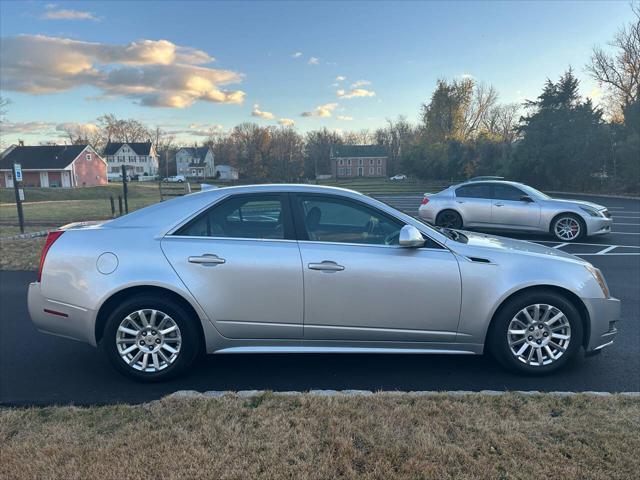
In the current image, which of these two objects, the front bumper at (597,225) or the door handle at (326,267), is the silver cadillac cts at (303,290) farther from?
the front bumper at (597,225)

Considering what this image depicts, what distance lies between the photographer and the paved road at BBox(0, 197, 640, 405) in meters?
3.81

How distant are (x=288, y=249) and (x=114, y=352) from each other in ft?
5.52

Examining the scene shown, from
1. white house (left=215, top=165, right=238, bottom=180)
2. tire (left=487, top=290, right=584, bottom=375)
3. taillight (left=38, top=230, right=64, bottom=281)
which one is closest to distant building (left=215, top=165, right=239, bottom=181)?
white house (left=215, top=165, right=238, bottom=180)

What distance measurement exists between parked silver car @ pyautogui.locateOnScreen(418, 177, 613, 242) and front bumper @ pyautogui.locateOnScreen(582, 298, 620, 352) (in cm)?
738

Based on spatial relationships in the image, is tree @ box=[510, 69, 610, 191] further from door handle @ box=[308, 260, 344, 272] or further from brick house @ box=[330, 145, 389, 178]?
brick house @ box=[330, 145, 389, 178]

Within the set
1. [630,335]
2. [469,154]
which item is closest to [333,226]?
[630,335]

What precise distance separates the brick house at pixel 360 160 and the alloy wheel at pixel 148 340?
90738 mm

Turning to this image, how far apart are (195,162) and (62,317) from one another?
320 feet

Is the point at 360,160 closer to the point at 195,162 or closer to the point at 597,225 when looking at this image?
the point at 195,162

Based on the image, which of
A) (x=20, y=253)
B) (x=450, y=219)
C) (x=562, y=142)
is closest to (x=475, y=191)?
(x=450, y=219)

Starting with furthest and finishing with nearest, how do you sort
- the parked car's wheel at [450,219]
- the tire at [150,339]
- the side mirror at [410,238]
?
1. the parked car's wheel at [450,219]
2. the tire at [150,339]
3. the side mirror at [410,238]

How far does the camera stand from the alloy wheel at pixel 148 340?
3.85 metres

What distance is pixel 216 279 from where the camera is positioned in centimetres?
380

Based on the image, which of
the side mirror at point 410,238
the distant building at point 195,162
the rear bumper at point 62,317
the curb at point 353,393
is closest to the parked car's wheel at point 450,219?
the side mirror at point 410,238
